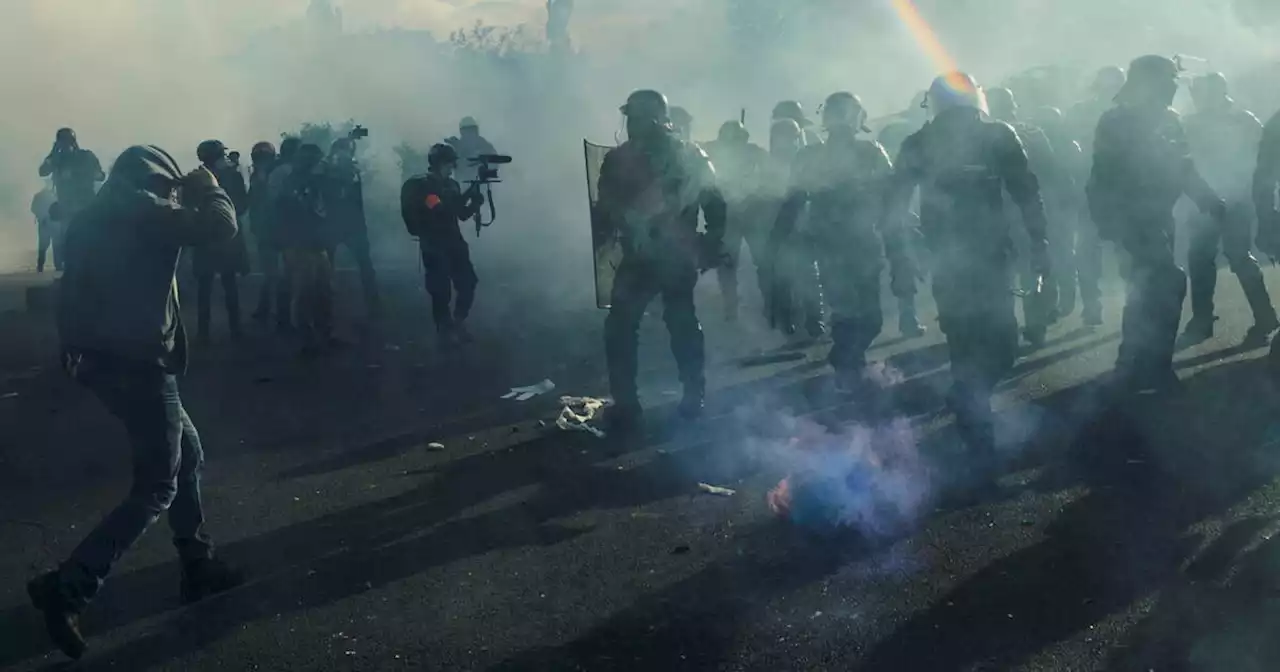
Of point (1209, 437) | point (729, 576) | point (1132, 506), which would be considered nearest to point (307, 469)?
point (729, 576)

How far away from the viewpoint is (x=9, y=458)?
625 cm

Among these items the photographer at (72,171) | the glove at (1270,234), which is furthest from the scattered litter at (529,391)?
the photographer at (72,171)

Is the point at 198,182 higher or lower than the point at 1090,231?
higher

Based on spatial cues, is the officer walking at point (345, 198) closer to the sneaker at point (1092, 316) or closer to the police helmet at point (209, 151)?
the police helmet at point (209, 151)

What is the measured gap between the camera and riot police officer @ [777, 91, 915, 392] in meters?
7.06

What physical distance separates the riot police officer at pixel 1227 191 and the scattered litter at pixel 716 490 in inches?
179

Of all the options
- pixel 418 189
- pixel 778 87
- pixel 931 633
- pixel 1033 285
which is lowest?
pixel 931 633

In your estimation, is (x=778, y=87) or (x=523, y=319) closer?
(x=523, y=319)

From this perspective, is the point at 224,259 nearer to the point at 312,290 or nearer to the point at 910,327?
the point at 312,290

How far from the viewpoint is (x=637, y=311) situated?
625 centimetres

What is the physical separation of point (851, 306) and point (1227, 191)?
326cm

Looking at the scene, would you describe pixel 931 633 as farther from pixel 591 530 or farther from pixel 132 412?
pixel 132 412

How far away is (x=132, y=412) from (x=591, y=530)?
1.86 meters

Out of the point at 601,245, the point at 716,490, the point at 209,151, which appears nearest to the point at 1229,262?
the point at 601,245
